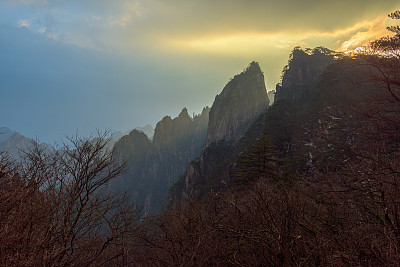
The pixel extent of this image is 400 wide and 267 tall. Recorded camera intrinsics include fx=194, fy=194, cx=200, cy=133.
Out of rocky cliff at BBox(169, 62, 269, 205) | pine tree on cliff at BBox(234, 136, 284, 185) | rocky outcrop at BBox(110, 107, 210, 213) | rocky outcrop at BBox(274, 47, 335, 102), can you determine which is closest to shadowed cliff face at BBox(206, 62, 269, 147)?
rocky cliff at BBox(169, 62, 269, 205)

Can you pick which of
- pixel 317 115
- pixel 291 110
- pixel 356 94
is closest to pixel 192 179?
pixel 291 110

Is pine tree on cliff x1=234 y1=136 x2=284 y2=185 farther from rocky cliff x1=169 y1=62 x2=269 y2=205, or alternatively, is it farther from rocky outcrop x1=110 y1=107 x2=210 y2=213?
rocky outcrop x1=110 y1=107 x2=210 y2=213

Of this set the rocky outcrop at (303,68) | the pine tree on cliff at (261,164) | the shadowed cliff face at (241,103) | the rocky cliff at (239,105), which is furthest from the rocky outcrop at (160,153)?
the pine tree on cliff at (261,164)

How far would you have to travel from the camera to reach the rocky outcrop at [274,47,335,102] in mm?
57719

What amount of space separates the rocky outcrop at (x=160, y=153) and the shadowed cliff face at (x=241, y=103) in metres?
41.4

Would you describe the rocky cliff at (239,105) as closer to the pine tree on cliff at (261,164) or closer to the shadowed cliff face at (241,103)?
the shadowed cliff face at (241,103)

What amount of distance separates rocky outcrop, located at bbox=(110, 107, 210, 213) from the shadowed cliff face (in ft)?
136

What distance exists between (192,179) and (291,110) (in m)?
32.3

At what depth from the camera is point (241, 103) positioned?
87000 millimetres

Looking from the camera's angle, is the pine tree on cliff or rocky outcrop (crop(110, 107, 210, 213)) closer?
the pine tree on cliff

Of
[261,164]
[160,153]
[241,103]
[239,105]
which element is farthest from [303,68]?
[160,153]

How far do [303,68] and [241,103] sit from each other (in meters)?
29.9

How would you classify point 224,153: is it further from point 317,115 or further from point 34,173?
point 34,173

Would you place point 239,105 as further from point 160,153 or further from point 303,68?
point 160,153
